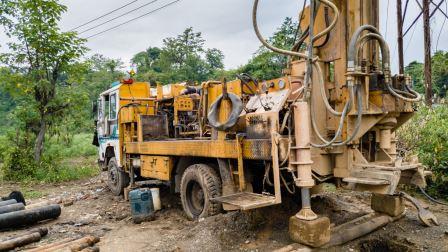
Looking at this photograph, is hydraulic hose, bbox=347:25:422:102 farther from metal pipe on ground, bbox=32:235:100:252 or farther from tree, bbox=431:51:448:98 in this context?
tree, bbox=431:51:448:98

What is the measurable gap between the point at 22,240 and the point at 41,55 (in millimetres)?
8071

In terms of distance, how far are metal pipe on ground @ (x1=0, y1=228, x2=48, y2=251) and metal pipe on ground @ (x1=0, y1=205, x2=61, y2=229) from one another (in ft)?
2.58

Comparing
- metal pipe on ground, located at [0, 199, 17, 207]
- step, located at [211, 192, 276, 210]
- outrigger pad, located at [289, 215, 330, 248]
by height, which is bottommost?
metal pipe on ground, located at [0, 199, 17, 207]

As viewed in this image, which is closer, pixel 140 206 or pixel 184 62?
pixel 140 206

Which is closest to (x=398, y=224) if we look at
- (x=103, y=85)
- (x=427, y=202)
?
(x=427, y=202)

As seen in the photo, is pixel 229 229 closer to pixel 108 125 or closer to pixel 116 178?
pixel 116 178

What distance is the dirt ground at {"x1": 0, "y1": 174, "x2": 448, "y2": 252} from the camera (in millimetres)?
→ 4398

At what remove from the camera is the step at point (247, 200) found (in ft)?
12.8

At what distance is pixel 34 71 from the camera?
11461 mm

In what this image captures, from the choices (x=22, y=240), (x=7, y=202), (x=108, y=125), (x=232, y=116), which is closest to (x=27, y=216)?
(x=7, y=202)

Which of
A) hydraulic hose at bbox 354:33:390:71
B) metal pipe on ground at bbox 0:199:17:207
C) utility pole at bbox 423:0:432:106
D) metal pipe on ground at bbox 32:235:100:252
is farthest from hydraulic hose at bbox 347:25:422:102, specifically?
utility pole at bbox 423:0:432:106

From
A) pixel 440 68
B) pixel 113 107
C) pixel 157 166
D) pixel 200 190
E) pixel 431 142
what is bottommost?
pixel 200 190

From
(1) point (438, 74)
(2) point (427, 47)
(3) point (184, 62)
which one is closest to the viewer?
(2) point (427, 47)

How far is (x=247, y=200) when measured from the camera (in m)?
4.23
